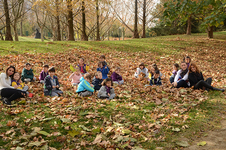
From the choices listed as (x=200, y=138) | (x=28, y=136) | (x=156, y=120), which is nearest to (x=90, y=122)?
(x=28, y=136)

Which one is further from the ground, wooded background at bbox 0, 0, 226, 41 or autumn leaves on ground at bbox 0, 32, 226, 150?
wooded background at bbox 0, 0, 226, 41

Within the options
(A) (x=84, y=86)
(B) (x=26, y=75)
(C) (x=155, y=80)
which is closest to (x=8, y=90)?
(B) (x=26, y=75)

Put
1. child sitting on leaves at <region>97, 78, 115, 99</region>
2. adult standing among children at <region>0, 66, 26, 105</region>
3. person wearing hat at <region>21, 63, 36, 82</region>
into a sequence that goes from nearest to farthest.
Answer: adult standing among children at <region>0, 66, 26, 105</region> < child sitting on leaves at <region>97, 78, 115, 99</region> < person wearing hat at <region>21, 63, 36, 82</region>

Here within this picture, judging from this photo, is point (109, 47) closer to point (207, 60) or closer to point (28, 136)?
point (207, 60)

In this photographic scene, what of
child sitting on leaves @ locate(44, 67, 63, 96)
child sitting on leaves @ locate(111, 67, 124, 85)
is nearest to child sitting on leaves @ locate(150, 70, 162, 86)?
child sitting on leaves @ locate(111, 67, 124, 85)

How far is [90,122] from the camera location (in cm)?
479

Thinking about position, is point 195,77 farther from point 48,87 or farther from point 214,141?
point 48,87

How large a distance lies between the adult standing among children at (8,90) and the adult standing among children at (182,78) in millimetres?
6108

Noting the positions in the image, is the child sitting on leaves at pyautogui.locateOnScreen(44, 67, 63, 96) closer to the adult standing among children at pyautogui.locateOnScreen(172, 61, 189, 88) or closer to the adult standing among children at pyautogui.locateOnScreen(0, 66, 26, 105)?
the adult standing among children at pyautogui.locateOnScreen(0, 66, 26, 105)

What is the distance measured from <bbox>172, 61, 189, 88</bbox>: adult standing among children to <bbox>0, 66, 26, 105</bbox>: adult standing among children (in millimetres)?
6108

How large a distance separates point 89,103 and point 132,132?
2179 mm

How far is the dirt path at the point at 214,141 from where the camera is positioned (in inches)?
150

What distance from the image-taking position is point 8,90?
601 cm

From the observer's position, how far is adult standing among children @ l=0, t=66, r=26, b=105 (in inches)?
235
